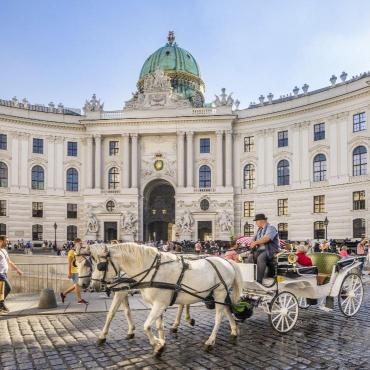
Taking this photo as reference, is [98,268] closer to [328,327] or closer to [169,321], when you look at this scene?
[169,321]

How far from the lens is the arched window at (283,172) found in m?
50.1

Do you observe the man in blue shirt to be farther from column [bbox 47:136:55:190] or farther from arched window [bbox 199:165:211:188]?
column [bbox 47:136:55:190]

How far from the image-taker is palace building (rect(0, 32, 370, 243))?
1923 inches

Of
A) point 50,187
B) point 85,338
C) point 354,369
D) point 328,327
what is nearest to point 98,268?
point 85,338

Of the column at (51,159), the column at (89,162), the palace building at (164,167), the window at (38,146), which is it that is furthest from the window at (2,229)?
the column at (89,162)

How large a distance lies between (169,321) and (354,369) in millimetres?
5416

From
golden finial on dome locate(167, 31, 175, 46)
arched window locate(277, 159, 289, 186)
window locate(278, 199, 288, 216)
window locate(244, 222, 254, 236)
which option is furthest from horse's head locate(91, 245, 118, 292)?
golden finial on dome locate(167, 31, 175, 46)

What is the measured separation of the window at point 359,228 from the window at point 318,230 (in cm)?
375

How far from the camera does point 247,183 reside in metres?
52.7

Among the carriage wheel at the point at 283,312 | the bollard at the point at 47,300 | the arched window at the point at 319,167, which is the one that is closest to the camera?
the carriage wheel at the point at 283,312

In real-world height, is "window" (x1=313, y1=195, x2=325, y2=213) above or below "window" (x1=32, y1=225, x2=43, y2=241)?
above

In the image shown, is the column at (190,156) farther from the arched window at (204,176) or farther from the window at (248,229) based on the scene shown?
the window at (248,229)

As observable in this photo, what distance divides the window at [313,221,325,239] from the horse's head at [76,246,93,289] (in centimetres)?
4082

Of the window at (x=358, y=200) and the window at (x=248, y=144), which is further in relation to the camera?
the window at (x=248, y=144)
